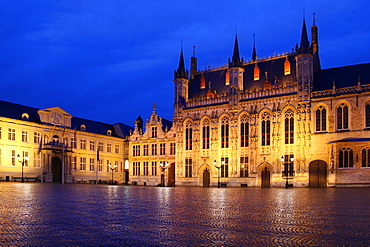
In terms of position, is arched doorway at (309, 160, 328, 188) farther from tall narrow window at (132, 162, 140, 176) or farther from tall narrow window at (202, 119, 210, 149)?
tall narrow window at (132, 162, 140, 176)

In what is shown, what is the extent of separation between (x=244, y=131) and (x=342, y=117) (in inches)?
535

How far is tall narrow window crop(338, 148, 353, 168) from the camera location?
48.0 meters

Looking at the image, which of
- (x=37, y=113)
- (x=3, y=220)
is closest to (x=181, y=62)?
(x=37, y=113)

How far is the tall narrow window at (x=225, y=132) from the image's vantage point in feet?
198

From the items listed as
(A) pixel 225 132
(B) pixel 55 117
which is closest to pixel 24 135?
(B) pixel 55 117

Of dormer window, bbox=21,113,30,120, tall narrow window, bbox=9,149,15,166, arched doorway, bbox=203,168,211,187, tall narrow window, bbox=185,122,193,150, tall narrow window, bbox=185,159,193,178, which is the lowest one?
arched doorway, bbox=203,168,211,187

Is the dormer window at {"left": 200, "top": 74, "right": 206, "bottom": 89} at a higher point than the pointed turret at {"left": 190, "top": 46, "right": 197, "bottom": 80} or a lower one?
lower

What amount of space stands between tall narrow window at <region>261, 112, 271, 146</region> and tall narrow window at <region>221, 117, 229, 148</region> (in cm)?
553

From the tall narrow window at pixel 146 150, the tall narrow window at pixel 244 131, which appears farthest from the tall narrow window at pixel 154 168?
the tall narrow window at pixel 244 131

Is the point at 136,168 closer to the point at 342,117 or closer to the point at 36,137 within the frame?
the point at 36,137

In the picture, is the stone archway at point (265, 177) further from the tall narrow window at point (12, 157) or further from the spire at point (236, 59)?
the tall narrow window at point (12, 157)

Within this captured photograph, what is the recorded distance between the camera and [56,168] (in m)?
65.7

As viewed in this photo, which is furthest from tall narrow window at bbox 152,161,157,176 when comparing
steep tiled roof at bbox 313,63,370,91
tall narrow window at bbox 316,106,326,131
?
steep tiled roof at bbox 313,63,370,91

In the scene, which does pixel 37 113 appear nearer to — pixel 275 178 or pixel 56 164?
pixel 56 164
